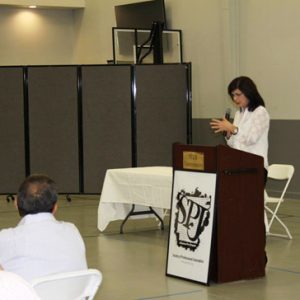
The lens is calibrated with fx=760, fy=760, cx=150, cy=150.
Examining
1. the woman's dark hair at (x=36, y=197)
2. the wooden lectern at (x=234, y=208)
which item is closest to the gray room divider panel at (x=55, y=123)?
the wooden lectern at (x=234, y=208)

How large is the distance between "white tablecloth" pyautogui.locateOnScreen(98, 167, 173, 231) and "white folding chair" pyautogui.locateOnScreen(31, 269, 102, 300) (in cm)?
381

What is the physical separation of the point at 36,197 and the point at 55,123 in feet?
23.6

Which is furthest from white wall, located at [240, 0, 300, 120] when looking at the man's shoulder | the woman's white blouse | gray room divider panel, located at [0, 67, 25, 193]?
the man's shoulder

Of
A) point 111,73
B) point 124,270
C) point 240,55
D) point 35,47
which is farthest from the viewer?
point 35,47

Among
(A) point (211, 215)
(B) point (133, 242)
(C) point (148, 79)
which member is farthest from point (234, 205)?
(C) point (148, 79)

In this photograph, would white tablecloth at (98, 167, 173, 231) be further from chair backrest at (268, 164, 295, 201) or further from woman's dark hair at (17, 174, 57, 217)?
woman's dark hair at (17, 174, 57, 217)

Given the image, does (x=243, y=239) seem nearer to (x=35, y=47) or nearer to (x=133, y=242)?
(x=133, y=242)

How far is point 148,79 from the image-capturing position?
33.3ft

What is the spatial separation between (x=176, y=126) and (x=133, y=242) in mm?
3746

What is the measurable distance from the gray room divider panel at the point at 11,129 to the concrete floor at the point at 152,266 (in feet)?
5.67

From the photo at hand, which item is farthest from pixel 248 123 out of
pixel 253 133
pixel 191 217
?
pixel 191 217

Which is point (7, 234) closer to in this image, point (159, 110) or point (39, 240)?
point (39, 240)

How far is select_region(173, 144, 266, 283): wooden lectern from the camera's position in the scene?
16.6ft

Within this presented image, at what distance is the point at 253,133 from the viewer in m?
5.89
